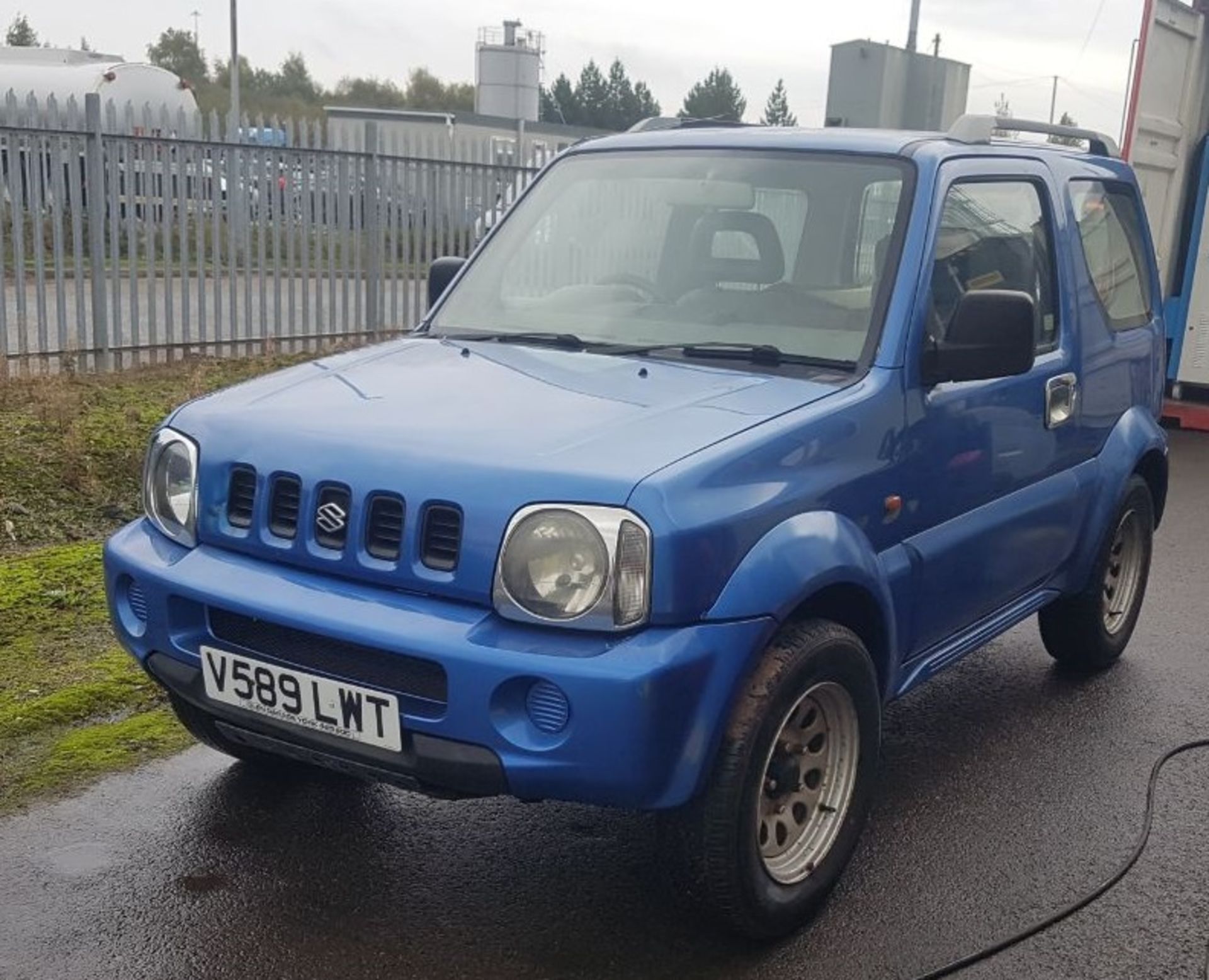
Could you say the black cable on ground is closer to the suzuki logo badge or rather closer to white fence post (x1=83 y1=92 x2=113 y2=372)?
the suzuki logo badge

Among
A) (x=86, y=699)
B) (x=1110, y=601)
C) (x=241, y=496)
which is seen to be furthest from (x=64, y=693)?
(x=1110, y=601)

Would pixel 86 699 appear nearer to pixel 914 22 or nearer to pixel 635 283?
pixel 635 283

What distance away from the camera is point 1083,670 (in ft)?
17.9

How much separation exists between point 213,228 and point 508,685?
30.7ft

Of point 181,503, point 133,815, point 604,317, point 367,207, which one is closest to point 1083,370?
point 604,317

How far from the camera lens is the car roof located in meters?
4.17

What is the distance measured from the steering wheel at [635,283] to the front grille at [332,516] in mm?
1366

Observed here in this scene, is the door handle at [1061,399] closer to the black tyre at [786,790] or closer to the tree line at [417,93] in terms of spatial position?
the black tyre at [786,790]

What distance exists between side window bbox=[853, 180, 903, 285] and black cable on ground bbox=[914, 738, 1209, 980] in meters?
1.78

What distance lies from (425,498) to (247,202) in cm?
921

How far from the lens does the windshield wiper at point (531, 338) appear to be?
4035 mm

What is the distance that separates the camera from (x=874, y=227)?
13.1 ft

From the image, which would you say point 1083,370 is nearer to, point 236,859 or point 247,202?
point 236,859

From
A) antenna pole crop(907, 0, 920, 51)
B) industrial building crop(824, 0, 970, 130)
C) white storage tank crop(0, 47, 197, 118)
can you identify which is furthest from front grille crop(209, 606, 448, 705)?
white storage tank crop(0, 47, 197, 118)
